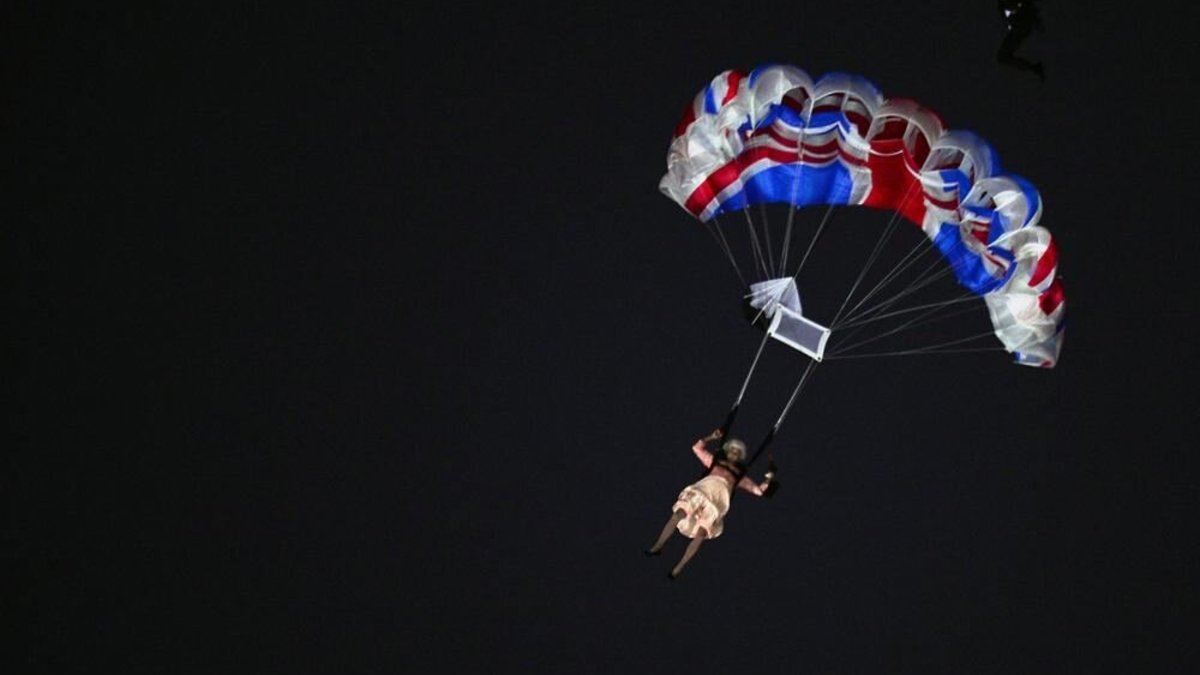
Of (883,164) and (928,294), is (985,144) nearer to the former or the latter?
(883,164)

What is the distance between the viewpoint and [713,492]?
9961 mm

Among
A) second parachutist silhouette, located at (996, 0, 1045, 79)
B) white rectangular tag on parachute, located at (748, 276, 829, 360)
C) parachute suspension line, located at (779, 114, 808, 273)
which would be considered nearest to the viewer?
second parachutist silhouette, located at (996, 0, 1045, 79)

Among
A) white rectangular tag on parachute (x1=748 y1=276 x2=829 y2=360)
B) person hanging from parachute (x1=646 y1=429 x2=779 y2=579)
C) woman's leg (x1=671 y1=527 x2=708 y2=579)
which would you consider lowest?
woman's leg (x1=671 y1=527 x2=708 y2=579)

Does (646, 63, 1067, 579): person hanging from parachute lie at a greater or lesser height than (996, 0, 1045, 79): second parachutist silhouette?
lesser

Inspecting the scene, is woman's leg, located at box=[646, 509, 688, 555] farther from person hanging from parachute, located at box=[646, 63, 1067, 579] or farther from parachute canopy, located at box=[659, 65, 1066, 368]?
parachute canopy, located at box=[659, 65, 1066, 368]

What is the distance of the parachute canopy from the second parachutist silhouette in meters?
0.61

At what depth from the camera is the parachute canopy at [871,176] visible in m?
9.98

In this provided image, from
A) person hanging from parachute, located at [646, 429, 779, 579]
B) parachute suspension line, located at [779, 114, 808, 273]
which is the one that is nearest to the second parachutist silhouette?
parachute suspension line, located at [779, 114, 808, 273]

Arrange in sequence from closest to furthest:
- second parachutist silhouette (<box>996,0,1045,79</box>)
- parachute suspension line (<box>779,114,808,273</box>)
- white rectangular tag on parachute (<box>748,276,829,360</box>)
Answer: second parachutist silhouette (<box>996,0,1045,79</box>), parachute suspension line (<box>779,114,808,273</box>), white rectangular tag on parachute (<box>748,276,829,360</box>)

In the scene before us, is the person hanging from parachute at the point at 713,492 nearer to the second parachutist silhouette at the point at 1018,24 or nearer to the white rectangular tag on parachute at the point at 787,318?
the white rectangular tag on parachute at the point at 787,318

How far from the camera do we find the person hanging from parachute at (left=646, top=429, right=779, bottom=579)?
392 inches

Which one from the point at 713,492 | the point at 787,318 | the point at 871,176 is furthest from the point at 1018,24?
the point at 713,492

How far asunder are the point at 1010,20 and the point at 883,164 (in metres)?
1.30

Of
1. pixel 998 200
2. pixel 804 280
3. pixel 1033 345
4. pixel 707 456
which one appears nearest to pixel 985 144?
pixel 998 200
